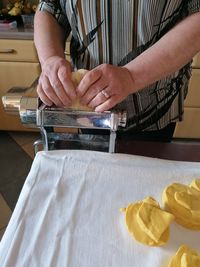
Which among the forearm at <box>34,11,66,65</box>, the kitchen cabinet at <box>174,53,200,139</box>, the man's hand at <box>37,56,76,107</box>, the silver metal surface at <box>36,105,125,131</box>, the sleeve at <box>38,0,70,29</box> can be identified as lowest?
the kitchen cabinet at <box>174,53,200,139</box>

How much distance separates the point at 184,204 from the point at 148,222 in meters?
0.06

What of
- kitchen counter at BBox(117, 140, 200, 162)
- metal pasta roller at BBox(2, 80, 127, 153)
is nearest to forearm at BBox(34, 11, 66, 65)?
metal pasta roller at BBox(2, 80, 127, 153)

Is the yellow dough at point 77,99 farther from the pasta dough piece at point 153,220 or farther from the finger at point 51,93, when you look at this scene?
the pasta dough piece at point 153,220

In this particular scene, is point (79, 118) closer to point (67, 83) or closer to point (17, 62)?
point (67, 83)

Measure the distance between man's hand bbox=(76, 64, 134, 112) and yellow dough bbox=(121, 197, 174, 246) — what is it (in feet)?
0.54

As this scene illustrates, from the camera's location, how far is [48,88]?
535 millimetres

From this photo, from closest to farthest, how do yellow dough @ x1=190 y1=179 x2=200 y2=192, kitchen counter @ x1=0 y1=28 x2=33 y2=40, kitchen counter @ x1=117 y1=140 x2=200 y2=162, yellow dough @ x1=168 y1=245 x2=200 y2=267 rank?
yellow dough @ x1=168 y1=245 x2=200 y2=267 < yellow dough @ x1=190 y1=179 x2=200 y2=192 < kitchen counter @ x1=117 y1=140 x2=200 y2=162 < kitchen counter @ x1=0 y1=28 x2=33 y2=40

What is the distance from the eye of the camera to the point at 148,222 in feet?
1.46

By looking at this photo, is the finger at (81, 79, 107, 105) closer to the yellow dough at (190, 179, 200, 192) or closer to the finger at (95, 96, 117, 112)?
the finger at (95, 96, 117, 112)

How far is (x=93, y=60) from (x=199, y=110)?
3.26 feet

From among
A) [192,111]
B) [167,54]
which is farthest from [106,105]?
[192,111]

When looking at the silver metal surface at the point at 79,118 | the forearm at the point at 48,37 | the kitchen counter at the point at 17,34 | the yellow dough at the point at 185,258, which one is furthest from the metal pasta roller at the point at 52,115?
the kitchen counter at the point at 17,34

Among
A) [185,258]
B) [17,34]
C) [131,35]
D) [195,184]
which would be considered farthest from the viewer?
[17,34]

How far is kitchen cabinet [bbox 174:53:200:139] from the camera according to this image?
4.69 ft
